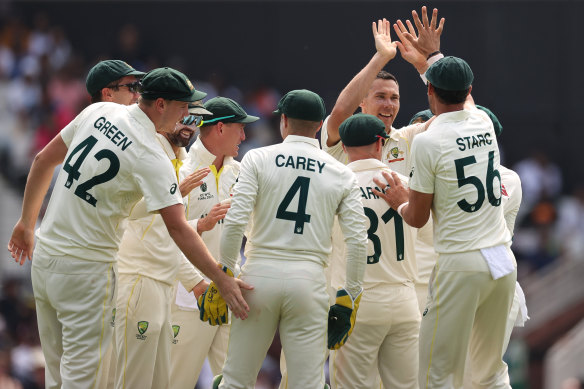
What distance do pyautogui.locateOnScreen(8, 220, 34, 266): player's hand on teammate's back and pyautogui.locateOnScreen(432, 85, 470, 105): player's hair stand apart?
3104 mm

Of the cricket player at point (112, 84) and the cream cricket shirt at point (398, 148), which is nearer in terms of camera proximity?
the cricket player at point (112, 84)

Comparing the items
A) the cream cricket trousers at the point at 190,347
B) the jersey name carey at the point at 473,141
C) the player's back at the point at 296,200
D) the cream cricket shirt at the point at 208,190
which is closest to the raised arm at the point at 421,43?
the jersey name carey at the point at 473,141

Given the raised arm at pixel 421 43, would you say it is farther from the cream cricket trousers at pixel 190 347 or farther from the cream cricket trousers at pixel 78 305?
the cream cricket trousers at pixel 78 305

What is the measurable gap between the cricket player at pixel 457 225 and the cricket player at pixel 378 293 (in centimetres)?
50

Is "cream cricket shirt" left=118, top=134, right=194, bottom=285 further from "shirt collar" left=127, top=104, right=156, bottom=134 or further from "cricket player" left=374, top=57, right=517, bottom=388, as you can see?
"cricket player" left=374, top=57, right=517, bottom=388

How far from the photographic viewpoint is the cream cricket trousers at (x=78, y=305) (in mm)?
6223

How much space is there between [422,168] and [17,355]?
27.9 ft

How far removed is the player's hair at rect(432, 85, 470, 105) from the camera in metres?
6.35

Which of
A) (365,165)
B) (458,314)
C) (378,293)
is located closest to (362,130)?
(365,165)

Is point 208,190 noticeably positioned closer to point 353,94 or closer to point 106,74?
point 106,74

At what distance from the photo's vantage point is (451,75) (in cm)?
628

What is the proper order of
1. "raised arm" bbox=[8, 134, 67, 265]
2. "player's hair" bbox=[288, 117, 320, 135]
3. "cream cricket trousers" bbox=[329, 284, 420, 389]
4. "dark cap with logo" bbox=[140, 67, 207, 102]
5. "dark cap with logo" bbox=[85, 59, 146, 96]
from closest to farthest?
1. "dark cap with logo" bbox=[140, 67, 207, 102]
2. "player's hair" bbox=[288, 117, 320, 135]
3. "raised arm" bbox=[8, 134, 67, 265]
4. "cream cricket trousers" bbox=[329, 284, 420, 389]
5. "dark cap with logo" bbox=[85, 59, 146, 96]


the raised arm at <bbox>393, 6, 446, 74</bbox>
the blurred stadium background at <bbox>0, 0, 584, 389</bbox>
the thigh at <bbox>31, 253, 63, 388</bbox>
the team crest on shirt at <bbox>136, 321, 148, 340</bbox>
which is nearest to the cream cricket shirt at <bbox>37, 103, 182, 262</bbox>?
the thigh at <bbox>31, 253, 63, 388</bbox>

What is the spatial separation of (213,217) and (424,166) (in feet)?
5.46
